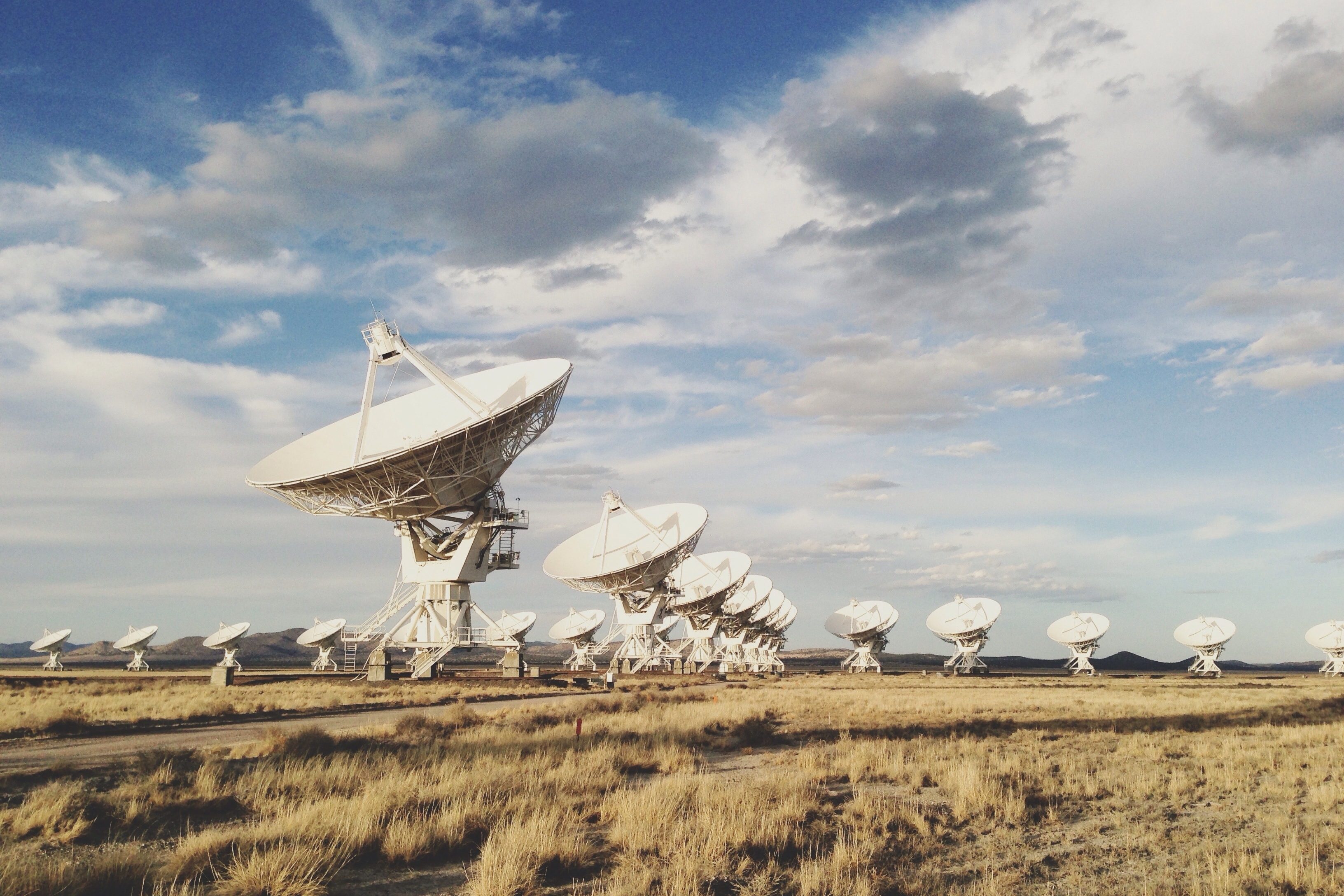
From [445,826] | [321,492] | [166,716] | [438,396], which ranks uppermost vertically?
[438,396]

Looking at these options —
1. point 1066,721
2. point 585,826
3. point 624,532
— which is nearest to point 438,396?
point 624,532

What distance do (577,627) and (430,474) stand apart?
40.0 metres

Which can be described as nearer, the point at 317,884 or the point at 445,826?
the point at 317,884

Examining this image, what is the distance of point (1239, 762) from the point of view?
46.8 feet

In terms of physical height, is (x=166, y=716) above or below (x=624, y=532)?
below

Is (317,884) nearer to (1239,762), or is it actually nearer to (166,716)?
(1239,762)

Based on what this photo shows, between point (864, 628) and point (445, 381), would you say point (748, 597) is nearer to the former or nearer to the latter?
point (864, 628)

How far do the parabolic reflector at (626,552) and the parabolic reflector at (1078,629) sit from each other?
154 feet

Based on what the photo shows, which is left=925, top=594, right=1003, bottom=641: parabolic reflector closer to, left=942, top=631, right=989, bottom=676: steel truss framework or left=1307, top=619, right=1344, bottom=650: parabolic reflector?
left=942, top=631, right=989, bottom=676: steel truss framework

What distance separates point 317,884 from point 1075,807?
353 inches

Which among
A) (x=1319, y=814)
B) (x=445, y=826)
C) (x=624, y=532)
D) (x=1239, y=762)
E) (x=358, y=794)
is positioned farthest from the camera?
(x=624, y=532)

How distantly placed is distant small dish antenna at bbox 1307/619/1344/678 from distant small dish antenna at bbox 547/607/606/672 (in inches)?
2923

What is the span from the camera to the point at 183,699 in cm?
2778

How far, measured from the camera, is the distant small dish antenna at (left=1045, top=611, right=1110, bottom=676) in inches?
3076
